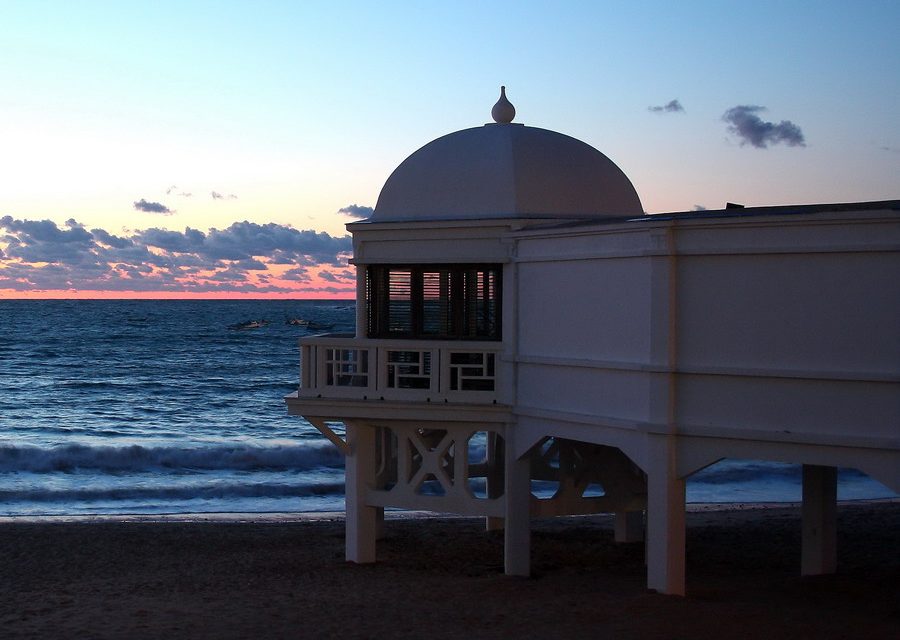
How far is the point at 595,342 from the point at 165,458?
26940 mm

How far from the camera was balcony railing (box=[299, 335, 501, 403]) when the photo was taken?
14.7 meters

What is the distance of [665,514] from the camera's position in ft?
39.2

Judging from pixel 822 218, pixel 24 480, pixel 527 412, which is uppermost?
pixel 822 218

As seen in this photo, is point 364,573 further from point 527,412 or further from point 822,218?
point 822,218

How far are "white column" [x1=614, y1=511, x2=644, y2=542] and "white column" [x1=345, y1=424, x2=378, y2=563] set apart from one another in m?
4.99

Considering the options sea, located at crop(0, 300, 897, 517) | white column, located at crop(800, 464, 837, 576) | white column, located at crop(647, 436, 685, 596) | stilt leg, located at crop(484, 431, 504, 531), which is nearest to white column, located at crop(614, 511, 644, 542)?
stilt leg, located at crop(484, 431, 504, 531)

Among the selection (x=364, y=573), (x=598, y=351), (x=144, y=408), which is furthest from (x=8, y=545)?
(x=144, y=408)

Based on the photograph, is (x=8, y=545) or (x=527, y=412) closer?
(x=527, y=412)

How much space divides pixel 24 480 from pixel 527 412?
22838mm

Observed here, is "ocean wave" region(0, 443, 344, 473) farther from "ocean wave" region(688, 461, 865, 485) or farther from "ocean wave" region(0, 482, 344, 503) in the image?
"ocean wave" region(688, 461, 865, 485)

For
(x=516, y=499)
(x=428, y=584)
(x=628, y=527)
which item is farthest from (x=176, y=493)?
(x=516, y=499)

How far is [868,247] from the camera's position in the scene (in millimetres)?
10391

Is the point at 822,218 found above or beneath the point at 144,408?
above

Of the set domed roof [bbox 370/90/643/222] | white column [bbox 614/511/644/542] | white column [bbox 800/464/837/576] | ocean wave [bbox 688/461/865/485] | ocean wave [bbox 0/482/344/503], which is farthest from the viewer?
ocean wave [bbox 688/461/865/485]
